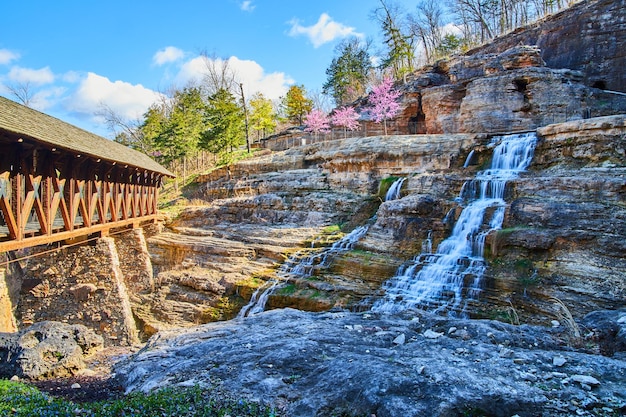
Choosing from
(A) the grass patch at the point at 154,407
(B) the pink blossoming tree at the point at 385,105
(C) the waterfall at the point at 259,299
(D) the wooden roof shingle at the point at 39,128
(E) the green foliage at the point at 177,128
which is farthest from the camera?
(E) the green foliage at the point at 177,128

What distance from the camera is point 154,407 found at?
4461mm

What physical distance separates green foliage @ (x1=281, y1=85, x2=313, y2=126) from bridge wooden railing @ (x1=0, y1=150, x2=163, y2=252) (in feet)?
115

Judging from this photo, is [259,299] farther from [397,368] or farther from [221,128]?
[221,128]

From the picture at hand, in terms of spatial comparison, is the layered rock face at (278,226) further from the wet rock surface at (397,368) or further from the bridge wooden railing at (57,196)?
the wet rock surface at (397,368)

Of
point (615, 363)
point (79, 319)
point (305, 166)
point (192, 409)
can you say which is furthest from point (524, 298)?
point (305, 166)

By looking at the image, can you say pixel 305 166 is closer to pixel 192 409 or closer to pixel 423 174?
pixel 423 174

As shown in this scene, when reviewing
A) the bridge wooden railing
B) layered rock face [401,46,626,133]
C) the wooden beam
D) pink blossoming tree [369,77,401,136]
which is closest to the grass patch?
the wooden beam

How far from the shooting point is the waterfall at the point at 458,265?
10.8m

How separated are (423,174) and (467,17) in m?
34.7

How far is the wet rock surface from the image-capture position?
14.4 feet

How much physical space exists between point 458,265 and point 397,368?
735 centimetres

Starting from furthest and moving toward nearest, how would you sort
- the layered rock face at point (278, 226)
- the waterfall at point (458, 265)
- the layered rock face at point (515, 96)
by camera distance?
the layered rock face at point (515, 96), the layered rock face at point (278, 226), the waterfall at point (458, 265)

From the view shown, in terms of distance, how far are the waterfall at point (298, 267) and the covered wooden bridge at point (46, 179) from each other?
610 centimetres

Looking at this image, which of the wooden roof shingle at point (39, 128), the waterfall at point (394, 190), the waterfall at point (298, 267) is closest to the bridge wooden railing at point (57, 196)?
the wooden roof shingle at point (39, 128)
